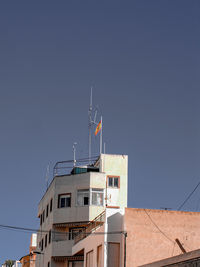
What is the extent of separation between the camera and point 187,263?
2525 cm

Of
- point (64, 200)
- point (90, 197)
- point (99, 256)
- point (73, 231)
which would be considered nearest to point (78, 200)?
point (90, 197)

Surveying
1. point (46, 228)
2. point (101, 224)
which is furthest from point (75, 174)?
point (101, 224)

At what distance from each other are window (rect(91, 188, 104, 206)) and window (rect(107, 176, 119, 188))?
1.63 meters

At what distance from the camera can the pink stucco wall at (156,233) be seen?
125 feet

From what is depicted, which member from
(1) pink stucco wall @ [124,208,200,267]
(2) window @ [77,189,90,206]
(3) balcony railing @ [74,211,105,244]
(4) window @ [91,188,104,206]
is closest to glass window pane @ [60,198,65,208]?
(2) window @ [77,189,90,206]

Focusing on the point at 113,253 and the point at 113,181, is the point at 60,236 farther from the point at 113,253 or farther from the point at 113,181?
the point at 113,253

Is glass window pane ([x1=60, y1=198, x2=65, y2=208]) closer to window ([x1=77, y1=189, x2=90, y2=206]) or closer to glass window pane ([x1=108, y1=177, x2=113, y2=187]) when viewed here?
window ([x1=77, y1=189, x2=90, y2=206])

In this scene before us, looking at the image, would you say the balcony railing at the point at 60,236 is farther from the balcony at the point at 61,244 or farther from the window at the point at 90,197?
the window at the point at 90,197

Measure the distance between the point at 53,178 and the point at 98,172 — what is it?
4704 mm

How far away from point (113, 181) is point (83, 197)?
12.2 ft

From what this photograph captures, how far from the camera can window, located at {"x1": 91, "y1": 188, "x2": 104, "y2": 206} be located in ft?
184

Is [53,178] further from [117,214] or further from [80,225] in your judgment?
[117,214]

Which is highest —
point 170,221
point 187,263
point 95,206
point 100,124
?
point 100,124

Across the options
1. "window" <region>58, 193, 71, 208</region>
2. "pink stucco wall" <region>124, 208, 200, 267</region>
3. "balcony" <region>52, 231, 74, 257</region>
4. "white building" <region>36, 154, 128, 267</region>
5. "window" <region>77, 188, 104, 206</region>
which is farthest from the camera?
"window" <region>58, 193, 71, 208</region>
